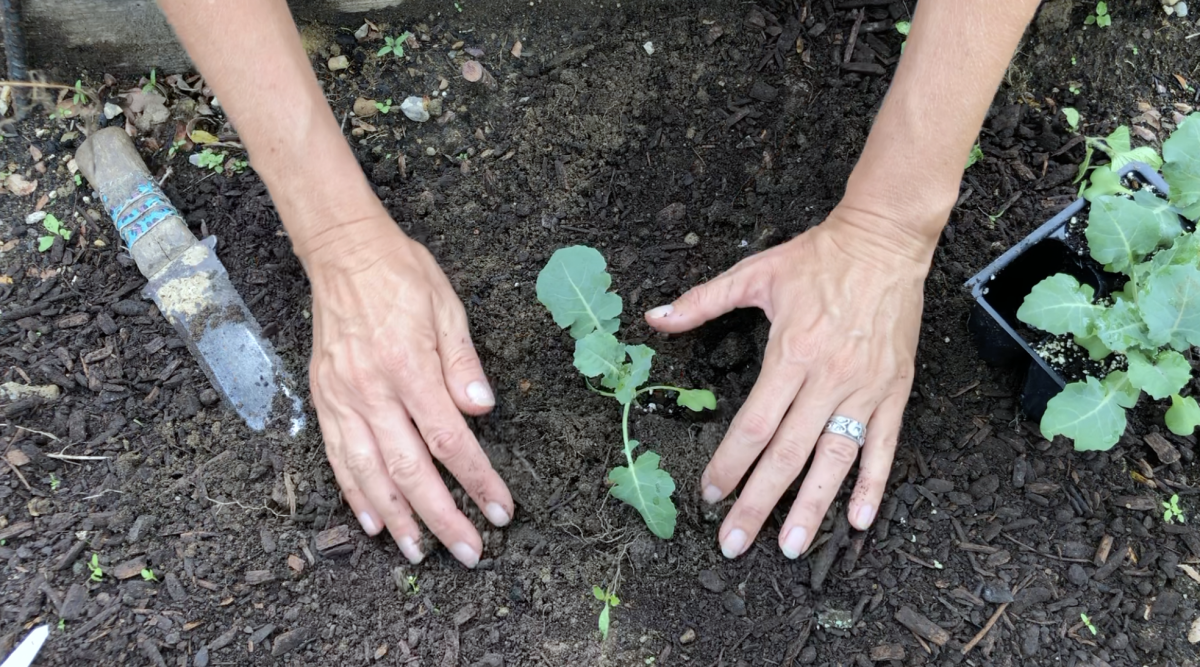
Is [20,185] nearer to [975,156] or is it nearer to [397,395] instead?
[397,395]

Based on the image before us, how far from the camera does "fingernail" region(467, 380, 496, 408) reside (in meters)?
1.73

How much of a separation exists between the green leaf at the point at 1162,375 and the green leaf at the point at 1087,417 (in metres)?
0.06

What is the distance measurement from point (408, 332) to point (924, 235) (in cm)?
115

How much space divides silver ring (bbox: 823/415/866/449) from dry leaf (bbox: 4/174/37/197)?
2.20m

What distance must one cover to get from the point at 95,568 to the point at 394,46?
153cm

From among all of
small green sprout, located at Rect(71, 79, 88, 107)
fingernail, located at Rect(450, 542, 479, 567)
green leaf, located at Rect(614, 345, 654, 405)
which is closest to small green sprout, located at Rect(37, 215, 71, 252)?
small green sprout, located at Rect(71, 79, 88, 107)

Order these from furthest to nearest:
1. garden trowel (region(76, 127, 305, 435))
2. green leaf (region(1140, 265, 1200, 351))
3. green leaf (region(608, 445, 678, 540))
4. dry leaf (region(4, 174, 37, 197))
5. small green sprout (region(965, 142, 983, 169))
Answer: dry leaf (region(4, 174, 37, 197)) < small green sprout (region(965, 142, 983, 169)) < garden trowel (region(76, 127, 305, 435)) < green leaf (region(608, 445, 678, 540)) < green leaf (region(1140, 265, 1200, 351))

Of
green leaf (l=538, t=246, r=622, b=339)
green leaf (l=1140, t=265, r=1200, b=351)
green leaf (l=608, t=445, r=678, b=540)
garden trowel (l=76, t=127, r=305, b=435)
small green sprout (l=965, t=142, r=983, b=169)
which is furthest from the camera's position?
small green sprout (l=965, t=142, r=983, b=169)

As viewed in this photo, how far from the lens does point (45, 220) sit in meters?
2.20

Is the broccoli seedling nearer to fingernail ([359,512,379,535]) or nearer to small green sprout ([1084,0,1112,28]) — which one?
fingernail ([359,512,379,535])

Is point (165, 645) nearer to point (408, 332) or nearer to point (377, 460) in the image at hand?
point (377, 460)

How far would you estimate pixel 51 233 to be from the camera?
218 centimetres

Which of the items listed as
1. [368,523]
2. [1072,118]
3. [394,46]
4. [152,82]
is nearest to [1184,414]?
[1072,118]

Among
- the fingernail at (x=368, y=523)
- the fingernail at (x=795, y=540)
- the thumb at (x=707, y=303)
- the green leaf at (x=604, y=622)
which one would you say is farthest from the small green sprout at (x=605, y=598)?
the thumb at (x=707, y=303)
